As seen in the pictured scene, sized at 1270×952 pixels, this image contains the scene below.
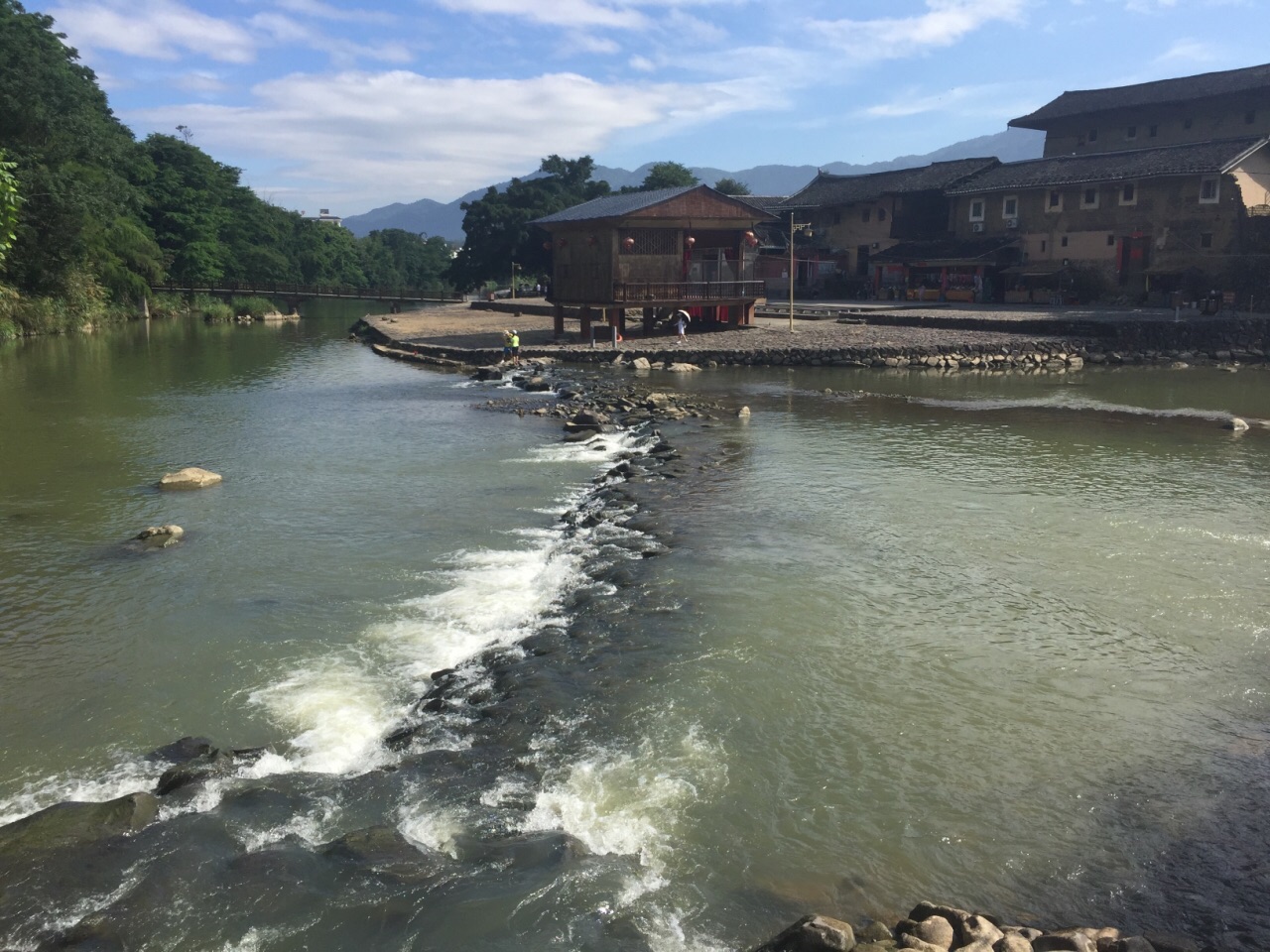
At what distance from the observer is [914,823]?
24.1 feet

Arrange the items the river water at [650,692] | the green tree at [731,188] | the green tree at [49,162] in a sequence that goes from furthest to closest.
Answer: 1. the green tree at [731,188]
2. the green tree at [49,162]
3. the river water at [650,692]

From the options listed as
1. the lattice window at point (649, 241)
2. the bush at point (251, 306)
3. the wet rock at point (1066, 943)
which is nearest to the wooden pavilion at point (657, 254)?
the lattice window at point (649, 241)

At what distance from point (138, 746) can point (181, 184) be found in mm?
71574

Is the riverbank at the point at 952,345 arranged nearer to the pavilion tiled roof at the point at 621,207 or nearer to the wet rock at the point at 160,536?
the pavilion tiled roof at the point at 621,207

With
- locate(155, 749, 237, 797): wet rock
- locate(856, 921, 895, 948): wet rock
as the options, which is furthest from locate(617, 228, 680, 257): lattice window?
locate(856, 921, 895, 948): wet rock

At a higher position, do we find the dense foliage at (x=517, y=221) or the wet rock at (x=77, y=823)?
the dense foliage at (x=517, y=221)

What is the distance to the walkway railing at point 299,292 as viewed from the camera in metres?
66.6

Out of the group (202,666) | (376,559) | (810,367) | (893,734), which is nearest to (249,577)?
(376,559)

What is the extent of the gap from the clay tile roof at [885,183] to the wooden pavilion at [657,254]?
1828 cm

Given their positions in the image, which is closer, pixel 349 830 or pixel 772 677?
pixel 349 830

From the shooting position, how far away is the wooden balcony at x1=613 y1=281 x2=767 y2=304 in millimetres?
35406

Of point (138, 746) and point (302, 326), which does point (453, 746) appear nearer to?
point (138, 746)

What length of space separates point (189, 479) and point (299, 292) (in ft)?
186

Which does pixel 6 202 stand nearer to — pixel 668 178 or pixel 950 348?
pixel 950 348
